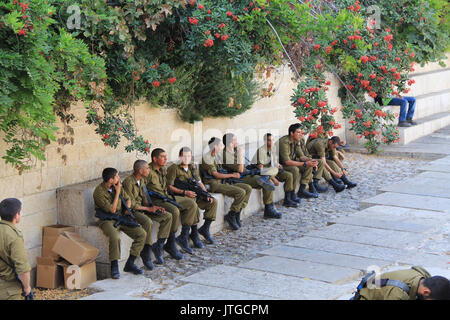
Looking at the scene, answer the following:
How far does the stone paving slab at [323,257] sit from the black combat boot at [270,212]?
1955 millimetres

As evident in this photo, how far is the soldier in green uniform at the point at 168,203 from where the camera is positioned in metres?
9.24

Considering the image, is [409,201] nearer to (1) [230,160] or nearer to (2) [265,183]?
(2) [265,183]

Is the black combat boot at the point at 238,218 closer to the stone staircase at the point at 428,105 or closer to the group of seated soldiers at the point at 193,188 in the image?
the group of seated soldiers at the point at 193,188

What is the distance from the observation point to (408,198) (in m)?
11.3

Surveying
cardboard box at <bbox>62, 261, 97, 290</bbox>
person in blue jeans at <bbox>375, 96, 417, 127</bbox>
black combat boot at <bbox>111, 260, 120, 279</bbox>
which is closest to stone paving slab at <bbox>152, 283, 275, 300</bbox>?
black combat boot at <bbox>111, 260, 120, 279</bbox>

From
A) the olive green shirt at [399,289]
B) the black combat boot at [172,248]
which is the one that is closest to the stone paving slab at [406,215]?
the black combat boot at [172,248]

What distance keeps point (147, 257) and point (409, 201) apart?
452 cm

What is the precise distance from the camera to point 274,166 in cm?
1158

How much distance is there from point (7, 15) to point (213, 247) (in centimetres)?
451

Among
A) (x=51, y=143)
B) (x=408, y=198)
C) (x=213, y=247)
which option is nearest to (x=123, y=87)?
(x=51, y=143)

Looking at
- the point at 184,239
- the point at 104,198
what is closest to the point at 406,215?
the point at 184,239

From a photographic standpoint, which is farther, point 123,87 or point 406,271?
point 123,87

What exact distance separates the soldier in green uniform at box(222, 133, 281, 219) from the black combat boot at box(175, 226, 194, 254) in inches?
68.6

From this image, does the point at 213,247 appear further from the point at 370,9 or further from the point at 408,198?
the point at 370,9
